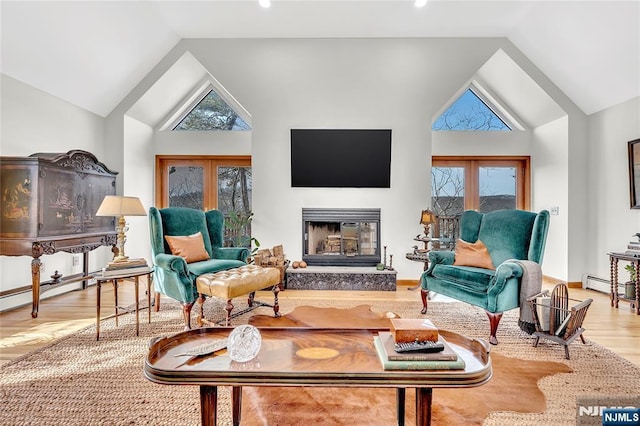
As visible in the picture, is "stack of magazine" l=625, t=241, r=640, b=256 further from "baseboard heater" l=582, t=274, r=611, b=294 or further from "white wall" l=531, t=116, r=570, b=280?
"white wall" l=531, t=116, r=570, b=280

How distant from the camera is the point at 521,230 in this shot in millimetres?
3189

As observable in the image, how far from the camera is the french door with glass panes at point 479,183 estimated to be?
564 centimetres

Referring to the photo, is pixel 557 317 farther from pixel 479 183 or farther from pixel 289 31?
pixel 289 31

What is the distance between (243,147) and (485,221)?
374 centimetres

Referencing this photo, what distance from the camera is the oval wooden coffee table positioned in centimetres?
132

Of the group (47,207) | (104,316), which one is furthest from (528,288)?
(47,207)

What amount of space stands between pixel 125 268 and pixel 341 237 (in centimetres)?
295

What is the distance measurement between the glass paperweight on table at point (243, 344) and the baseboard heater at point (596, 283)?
15.6ft

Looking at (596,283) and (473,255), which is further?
(596,283)

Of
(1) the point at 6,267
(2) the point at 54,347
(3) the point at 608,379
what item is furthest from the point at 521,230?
(1) the point at 6,267

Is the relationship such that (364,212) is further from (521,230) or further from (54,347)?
(54,347)

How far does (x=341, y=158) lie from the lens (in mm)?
5000

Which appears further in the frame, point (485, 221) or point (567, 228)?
point (567, 228)

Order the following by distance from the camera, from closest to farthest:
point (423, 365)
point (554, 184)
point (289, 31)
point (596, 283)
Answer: point (423, 365), point (289, 31), point (596, 283), point (554, 184)
